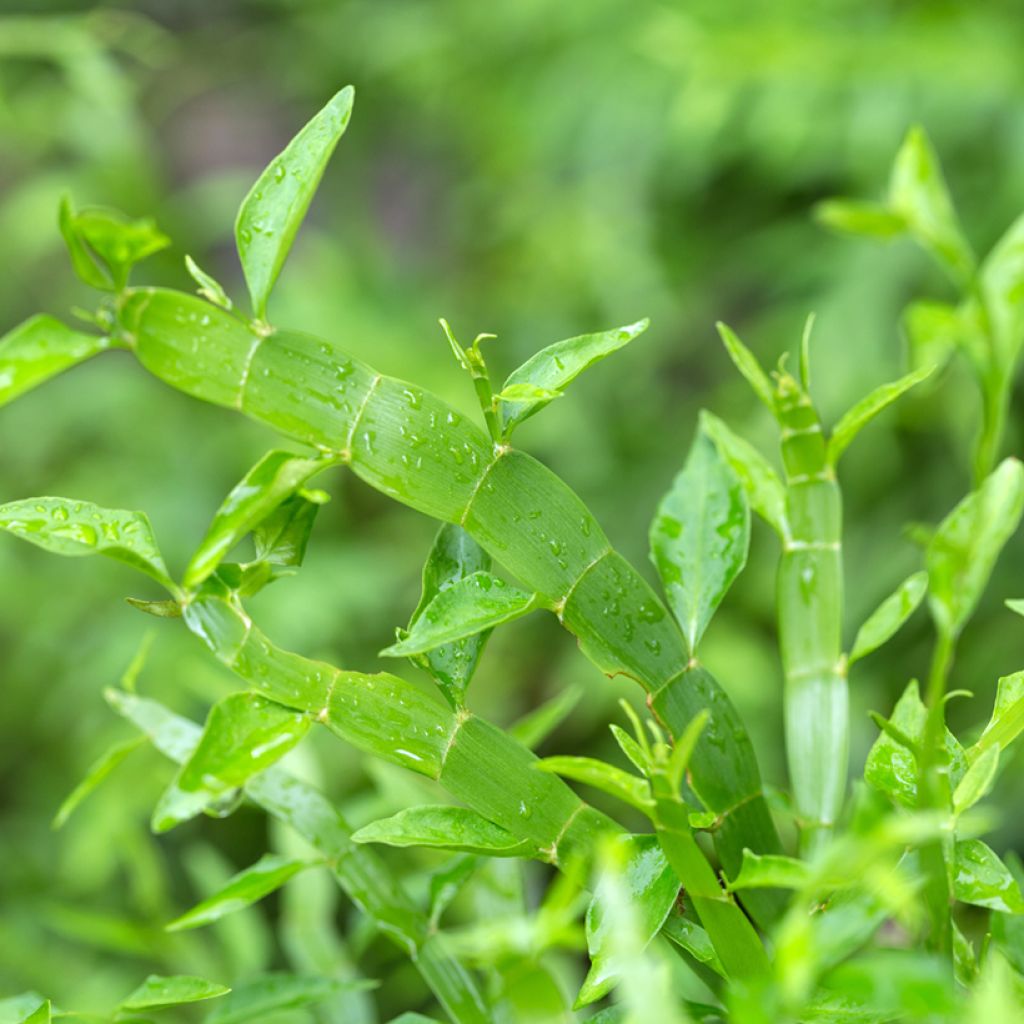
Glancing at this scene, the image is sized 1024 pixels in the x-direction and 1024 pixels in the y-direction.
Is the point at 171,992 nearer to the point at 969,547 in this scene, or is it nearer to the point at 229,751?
the point at 229,751

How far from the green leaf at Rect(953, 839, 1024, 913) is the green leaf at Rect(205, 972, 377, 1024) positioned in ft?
0.42

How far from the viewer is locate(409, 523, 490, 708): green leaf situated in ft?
0.72

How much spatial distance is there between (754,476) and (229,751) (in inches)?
5.1

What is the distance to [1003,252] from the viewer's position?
0.20 meters

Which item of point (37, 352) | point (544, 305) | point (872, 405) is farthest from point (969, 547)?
point (544, 305)

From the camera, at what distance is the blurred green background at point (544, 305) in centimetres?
109

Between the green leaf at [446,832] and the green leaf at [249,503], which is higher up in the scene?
the green leaf at [249,503]

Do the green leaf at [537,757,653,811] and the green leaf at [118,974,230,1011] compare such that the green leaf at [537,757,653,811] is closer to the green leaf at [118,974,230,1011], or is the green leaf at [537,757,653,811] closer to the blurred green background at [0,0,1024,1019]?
the green leaf at [118,974,230,1011]

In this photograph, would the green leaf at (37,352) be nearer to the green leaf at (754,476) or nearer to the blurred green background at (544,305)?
the green leaf at (754,476)

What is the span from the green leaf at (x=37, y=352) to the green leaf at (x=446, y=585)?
0.24ft

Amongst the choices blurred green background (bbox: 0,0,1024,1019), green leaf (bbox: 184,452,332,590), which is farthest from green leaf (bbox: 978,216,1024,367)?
blurred green background (bbox: 0,0,1024,1019)

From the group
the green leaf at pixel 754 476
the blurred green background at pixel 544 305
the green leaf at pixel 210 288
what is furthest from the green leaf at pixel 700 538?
the blurred green background at pixel 544 305

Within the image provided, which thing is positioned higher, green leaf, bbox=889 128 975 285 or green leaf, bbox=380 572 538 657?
green leaf, bbox=889 128 975 285

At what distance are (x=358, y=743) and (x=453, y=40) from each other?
4.83ft
